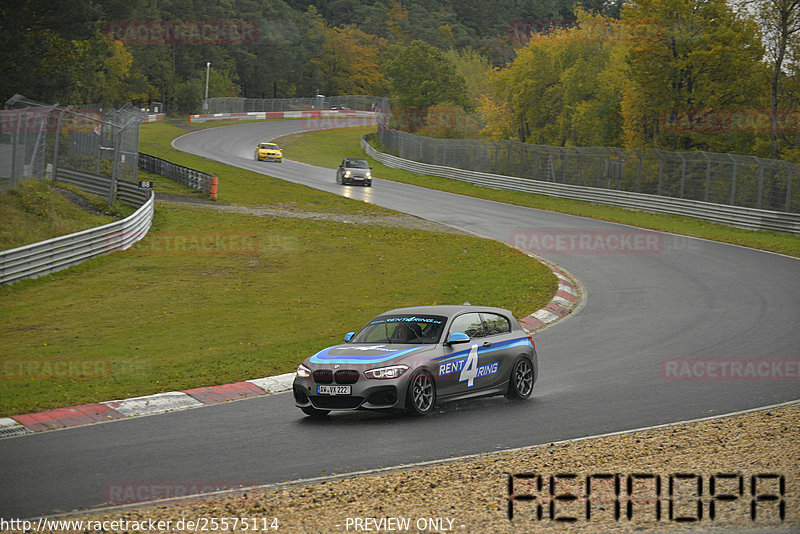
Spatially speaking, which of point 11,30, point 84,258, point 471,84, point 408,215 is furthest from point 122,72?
point 84,258

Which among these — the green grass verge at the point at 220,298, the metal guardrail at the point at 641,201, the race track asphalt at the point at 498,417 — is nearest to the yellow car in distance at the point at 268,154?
the metal guardrail at the point at 641,201

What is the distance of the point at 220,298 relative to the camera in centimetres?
1984

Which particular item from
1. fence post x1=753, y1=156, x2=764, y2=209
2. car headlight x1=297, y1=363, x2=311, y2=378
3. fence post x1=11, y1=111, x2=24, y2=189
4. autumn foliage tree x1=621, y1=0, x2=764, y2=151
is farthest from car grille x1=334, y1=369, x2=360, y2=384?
autumn foliage tree x1=621, y1=0, x2=764, y2=151

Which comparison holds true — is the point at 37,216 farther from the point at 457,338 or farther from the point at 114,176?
the point at 457,338

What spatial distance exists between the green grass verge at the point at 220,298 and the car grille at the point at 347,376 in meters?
3.09

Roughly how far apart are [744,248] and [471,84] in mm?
87465

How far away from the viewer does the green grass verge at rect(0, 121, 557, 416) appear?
13516 mm

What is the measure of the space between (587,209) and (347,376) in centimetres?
3198

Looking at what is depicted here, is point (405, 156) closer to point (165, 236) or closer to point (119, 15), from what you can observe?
point (119, 15)

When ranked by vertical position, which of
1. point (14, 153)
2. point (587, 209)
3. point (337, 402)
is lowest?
point (337, 402)

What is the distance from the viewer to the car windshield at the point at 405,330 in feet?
37.7

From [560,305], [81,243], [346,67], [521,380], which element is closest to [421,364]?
[521,380]

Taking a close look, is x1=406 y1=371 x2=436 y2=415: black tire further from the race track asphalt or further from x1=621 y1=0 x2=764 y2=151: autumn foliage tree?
x1=621 y1=0 x2=764 y2=151: autumn foliage tree

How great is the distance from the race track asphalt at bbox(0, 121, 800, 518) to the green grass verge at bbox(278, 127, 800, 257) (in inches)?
371
